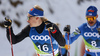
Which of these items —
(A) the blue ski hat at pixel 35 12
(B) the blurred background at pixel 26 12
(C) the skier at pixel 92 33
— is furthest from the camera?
(B) the blurred background at pixel 26 12

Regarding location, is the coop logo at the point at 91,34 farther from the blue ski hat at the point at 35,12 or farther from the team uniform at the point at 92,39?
the blue ski hat at the point at 35,12

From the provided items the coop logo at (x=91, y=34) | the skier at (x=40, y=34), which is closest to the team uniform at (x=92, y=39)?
the coop logo at (x=91, y=34)

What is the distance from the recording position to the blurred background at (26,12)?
397 centimetres


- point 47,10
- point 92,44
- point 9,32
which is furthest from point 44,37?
point 47,10

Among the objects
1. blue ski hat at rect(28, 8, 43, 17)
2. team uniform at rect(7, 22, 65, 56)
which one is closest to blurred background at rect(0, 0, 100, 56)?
team uniform at rect(7, 22, 65, 56)

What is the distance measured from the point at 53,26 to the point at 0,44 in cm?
189

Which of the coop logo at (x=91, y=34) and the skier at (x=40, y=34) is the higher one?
the skier at (x=40, y=34)

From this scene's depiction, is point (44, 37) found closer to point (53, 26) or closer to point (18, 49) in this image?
point (53, 26)

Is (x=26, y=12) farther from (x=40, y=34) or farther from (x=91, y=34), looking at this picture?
(x=40, y=34)

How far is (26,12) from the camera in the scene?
14.6ft

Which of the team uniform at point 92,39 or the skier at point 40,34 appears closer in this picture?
the skier at point 40,34

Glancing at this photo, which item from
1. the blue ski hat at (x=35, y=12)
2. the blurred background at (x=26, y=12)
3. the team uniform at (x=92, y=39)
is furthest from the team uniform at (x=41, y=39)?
the blurred background at (x=26, y=12)

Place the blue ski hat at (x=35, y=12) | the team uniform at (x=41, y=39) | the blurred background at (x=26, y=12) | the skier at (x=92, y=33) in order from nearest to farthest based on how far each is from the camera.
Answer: the blue ski hat at (x=35, y=12) < the team uniform at (x=41, y=39) < the skier at (x=92, y=33) < the blurred background at (x=26, y=12)

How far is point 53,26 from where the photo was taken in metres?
2.34
